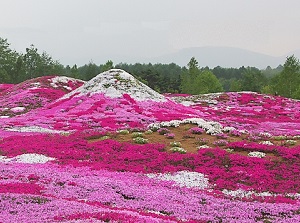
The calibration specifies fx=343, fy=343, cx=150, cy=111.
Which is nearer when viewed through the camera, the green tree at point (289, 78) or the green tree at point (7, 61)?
the green tree at point (289, 78)

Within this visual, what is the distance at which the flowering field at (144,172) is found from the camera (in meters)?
14.9

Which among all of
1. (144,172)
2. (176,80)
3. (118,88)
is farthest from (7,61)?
(144,172)

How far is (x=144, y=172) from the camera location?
23.2 metres

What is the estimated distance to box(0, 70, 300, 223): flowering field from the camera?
48.8 feet

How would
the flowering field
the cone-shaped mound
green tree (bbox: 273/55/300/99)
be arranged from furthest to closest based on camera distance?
green tree (bbox: 273/55/300/99), the cone-shaped mound, the flowering field

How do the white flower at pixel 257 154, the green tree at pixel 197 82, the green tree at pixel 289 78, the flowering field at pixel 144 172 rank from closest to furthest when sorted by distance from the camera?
the flowering field at pixel 144 172, the white flower at pixel 257 154, the green tree at pixel 289 78, the green tree at pixel 197 82

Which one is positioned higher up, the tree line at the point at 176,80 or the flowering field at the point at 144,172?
the tree line at the point at 176,80

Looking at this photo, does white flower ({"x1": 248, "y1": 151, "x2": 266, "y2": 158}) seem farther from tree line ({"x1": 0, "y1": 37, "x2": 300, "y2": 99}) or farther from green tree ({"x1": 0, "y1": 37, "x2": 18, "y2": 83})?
green tree ({"x1": 0, "y1": 37, "x2": 18, "y2": 83})

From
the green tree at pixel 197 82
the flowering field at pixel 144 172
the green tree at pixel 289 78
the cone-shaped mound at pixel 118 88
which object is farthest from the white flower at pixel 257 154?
the green tree at pixel 197 82

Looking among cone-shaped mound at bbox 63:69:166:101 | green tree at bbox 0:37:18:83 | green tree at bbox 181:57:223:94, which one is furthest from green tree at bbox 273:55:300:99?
green tree at bbox 0:37:18:83

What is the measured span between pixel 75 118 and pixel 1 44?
113 metres

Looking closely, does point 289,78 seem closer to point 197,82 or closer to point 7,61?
point 197,82

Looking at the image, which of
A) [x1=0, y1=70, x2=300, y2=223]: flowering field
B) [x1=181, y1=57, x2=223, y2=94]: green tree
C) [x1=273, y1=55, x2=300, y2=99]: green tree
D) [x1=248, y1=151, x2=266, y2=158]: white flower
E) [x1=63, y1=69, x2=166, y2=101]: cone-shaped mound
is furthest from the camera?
[x1=181, y1=57, x2=223, y2=94]: green tree

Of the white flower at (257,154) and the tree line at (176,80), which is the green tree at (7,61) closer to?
the tree line at (176,80)
